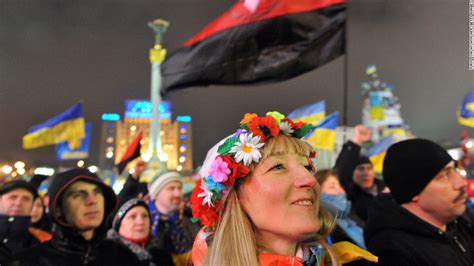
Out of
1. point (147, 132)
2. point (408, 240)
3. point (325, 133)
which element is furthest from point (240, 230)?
point (147, 132)

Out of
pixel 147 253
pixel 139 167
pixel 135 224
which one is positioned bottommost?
pixel 147 253

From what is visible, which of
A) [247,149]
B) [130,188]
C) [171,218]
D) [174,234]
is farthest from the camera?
[130,188]

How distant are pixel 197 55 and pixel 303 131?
3963 mm

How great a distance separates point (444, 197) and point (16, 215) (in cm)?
401

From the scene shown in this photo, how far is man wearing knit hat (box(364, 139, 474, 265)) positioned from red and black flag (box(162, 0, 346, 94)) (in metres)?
2.83

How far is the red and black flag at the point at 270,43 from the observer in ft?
17.9

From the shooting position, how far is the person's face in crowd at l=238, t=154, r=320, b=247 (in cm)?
177

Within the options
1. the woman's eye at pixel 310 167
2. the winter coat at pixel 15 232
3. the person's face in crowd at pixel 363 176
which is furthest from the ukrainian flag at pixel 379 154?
the woman's eye at pixel 310 167

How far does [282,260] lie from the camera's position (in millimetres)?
1777

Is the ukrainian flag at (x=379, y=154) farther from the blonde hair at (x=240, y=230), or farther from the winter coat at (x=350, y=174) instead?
the blonde hair at (x=240, y=230)

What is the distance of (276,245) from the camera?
6.08 ft

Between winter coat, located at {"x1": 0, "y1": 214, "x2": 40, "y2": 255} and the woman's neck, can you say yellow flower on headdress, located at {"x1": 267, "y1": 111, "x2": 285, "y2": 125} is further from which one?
winter coat, located at {"x1": 0, "y1": 214, "x2": 40, "y2": 255}

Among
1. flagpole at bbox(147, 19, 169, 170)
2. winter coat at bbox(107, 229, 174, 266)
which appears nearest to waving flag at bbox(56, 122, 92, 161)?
winter coat at bbox(107, 229, 174, 266)

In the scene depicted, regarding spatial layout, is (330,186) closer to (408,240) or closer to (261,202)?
(408,240)
